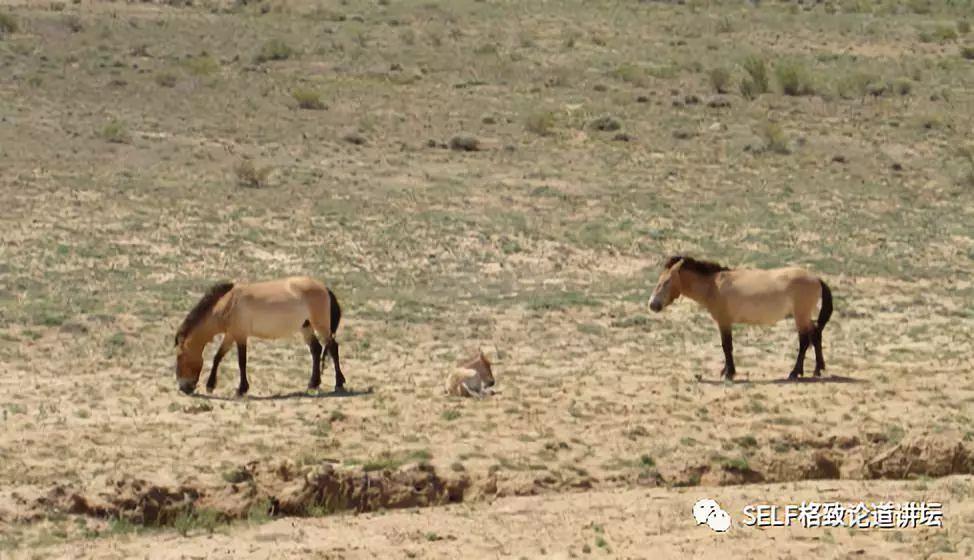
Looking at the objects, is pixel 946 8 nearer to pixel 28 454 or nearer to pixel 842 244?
pixel 842 244

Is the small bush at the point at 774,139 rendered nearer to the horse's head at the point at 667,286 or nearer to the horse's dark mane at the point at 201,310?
the horse's head at the point at 667,286

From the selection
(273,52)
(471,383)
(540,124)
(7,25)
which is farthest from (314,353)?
(7,25)

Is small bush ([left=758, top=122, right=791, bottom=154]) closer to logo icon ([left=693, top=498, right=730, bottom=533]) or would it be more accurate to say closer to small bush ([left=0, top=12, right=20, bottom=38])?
small bush ([left=0, top=12, right=20, bottom=38])

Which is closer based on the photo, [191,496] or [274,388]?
[191,496]

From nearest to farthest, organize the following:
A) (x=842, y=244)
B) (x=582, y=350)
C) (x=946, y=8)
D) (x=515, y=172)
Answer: (x=582, y=350)
(x=842, y=244)
(x=515, y=172)
(x=946, y=8)

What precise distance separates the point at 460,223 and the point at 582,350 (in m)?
7.04

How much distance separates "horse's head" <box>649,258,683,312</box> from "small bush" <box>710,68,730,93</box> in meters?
24.8

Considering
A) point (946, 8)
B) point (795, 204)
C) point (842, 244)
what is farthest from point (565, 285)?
point (946, 8)

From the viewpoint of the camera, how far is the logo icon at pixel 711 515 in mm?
12266

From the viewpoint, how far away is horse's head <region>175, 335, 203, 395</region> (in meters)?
16.1

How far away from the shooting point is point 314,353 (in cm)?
1645

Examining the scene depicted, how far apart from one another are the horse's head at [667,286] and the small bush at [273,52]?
26901 mm

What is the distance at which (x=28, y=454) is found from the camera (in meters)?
13.5

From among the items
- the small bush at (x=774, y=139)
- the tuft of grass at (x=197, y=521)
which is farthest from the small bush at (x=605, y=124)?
the tuft of grass at (x=197, y=521)
